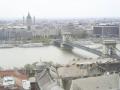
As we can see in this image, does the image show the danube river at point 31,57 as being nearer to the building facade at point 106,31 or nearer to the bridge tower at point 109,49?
the bridge tower at point 109,49

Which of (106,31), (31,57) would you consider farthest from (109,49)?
(106,31)

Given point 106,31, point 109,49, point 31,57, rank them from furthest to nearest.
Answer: point 106,31 < point 31,57 < point 109,49

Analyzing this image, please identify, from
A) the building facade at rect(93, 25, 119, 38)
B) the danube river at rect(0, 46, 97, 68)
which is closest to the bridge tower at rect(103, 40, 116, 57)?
the danube river at rect(0, 46, 97, 68)

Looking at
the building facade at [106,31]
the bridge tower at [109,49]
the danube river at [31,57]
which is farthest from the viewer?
the building facade at [106,31]

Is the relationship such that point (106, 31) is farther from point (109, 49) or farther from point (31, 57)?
point (31, 57)

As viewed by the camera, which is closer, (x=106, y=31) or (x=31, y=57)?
(x=31, y=57)

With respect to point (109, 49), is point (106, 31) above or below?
below

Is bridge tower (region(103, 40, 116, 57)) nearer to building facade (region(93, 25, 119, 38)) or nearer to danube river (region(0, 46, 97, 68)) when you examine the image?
danube river (region(0, 46, 97, 68))

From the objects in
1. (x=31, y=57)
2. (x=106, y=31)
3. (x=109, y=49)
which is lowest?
(x=106, y=31)

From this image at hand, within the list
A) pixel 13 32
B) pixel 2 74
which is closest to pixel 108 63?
pixel 2 74

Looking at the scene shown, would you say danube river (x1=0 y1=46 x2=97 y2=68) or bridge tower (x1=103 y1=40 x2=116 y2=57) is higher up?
bridge tower (x1=103 y1=40 x2=116 y2=57)

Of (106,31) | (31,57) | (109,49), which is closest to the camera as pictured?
(109,49)

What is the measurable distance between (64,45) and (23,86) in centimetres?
1444

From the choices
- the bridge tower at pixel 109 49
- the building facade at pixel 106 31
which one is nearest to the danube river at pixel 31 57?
the bridge tower at pixel 109 49
